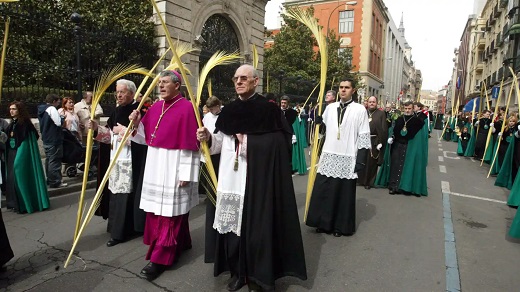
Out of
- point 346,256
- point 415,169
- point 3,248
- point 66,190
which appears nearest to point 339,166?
point 346,256

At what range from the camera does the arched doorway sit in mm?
13833

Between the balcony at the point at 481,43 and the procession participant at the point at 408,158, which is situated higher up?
the balcony at the point at 481,43

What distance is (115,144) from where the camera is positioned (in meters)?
4.08

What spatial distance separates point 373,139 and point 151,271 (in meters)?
5.61

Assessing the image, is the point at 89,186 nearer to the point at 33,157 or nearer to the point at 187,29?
the point at 33,157

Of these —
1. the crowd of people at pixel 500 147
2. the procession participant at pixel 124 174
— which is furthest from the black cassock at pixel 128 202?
the crowd of people at pixel 500 147

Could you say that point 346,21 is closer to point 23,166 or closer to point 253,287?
point 23,166

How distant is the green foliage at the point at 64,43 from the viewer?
8.48 meters

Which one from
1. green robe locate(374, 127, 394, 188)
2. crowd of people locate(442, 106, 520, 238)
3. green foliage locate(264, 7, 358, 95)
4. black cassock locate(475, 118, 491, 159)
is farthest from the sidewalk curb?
green foliage locate(264, 7, 358, 95)

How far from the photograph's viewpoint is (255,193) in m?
2.88

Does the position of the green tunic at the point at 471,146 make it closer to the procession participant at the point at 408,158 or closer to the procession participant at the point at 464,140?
the procession participant at the point at 464,140

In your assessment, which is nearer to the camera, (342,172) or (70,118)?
(342,172)

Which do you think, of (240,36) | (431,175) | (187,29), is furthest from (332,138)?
(240,36)

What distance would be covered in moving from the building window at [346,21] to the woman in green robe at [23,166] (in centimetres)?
4124
